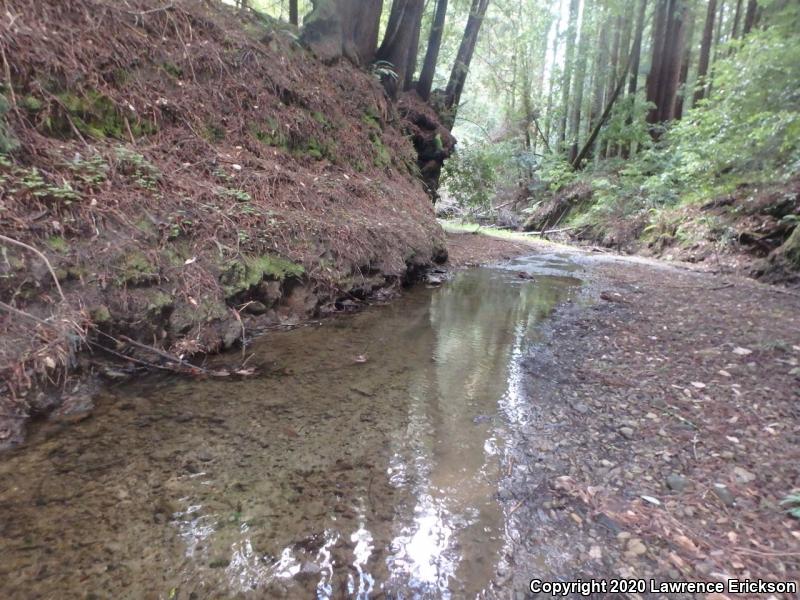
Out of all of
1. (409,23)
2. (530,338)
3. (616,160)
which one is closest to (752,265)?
(530,338)

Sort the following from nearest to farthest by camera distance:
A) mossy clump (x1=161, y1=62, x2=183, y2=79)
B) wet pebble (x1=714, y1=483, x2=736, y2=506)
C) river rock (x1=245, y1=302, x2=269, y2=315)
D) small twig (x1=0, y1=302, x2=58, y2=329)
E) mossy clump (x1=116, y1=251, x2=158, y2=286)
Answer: wet pebble (x1=714, y1=483, x2=736, y2=506)
small twig (x1=0, y1=302, x2=58, y2=329)
mossy clump (x1=116, y1=251, x2=158, y2=286)
river rock (x1=245, y1=302, x2=269, y2=315)
mossy clump (x1=161, y1=62, x2=183, y2=79)

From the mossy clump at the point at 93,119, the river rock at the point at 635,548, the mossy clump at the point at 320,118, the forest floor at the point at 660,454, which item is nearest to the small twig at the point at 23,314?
the mossy clump at the point at 93,119

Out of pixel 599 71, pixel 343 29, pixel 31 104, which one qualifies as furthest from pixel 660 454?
pixel 599 71

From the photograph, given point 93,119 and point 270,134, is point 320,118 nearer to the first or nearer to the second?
point 270,134

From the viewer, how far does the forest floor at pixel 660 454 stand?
1.78 metres

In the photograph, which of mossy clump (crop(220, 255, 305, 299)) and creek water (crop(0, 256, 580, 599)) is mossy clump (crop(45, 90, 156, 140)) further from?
creek water (crop(0, 256, 580, 599))

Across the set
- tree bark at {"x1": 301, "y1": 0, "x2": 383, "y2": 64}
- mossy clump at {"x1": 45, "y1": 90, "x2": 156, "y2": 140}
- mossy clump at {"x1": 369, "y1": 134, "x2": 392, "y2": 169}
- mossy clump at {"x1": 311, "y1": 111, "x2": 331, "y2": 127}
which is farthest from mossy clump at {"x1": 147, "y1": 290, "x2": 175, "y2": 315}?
tree bark at {"x1": 301, "y1": 0, "x2": 383, "y2": 64}

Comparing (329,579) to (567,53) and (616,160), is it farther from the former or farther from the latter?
(567,53)

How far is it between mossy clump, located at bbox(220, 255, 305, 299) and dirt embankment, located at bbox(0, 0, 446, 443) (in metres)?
0.01

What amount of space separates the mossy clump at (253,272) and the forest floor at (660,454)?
2602 mm

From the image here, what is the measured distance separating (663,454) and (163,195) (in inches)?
175

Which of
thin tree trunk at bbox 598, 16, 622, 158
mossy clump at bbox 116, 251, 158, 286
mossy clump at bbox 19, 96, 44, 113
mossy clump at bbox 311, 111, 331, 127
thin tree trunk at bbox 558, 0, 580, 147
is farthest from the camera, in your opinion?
thin tree trunk at bbox 558, 0, 580, 147

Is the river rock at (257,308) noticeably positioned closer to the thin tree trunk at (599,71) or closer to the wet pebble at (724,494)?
the wet pebble at (724,494)

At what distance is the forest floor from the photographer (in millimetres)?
1775
